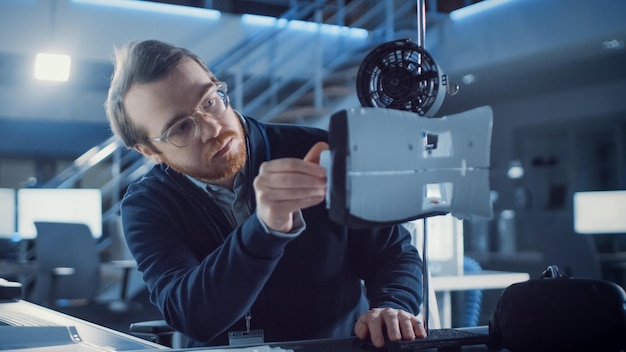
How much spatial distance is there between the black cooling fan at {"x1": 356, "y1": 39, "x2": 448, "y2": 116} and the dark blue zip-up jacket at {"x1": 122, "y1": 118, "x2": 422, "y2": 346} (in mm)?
381

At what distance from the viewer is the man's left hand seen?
31.4 inches

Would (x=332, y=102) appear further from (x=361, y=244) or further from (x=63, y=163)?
(x=361, y=244)

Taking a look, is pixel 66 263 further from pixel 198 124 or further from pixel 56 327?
pixel 56 327

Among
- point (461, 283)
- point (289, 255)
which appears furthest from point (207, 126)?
point (461, 283)

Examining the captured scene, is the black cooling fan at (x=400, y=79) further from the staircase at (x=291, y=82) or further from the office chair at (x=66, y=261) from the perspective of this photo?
the staircase at (x=291, y=82)

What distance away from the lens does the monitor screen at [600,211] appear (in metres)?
5.20

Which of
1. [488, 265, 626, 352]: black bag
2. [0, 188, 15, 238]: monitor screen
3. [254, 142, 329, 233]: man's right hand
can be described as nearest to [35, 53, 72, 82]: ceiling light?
[0, 188, 15, 238]: monitor screen

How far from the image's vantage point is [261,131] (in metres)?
1.27

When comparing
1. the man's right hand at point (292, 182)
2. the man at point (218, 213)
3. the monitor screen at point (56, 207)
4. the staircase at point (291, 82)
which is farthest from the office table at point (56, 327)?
the staircase at point (291, 82)

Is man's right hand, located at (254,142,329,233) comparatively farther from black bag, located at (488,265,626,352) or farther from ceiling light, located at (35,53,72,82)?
ceiling light, located at (35,53,72,82)

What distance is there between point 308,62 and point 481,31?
1.58 meters

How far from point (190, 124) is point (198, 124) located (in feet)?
0.05

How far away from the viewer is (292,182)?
28.8 inches

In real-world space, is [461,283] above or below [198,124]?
below
